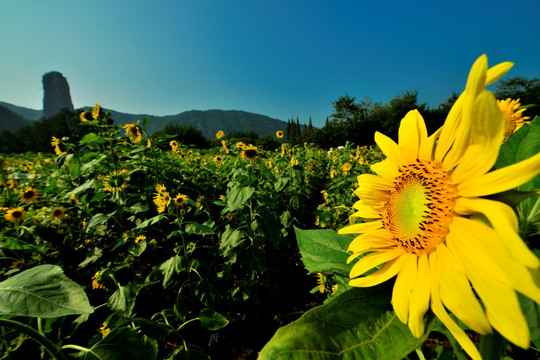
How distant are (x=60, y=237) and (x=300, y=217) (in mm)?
3386

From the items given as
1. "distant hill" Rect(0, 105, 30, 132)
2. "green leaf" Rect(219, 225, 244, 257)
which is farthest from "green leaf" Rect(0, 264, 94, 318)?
"distant hill" Rect(0, 105, 30, 132)

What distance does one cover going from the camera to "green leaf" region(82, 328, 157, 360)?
0.61 metres

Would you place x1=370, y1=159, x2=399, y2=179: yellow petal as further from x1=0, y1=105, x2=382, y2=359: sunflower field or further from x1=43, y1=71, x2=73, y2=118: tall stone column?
x1=43, y1=71, x2=73, y2=118: tall stone column

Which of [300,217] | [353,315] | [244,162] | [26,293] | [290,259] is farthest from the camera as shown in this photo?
[300,217]

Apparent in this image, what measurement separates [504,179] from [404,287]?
23 centimetres

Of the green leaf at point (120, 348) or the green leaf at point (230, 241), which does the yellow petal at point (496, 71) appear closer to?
the green leaf at point (120, 348)

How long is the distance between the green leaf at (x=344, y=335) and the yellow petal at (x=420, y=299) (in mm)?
21

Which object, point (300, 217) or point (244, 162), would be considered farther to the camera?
point (300, 217)

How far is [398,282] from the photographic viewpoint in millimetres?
415

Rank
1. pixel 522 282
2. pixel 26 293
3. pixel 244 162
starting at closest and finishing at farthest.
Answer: pixel 522 282 < pixel 26 293 < pixel 244 162

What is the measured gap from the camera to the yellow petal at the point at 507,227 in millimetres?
241

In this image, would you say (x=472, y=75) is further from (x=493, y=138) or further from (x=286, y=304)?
(x=286, y=304)

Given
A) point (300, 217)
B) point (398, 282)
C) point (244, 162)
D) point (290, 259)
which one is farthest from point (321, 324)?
point (300, 217)

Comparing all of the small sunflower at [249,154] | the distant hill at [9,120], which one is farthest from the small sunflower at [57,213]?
the distant hill at [9,120]
